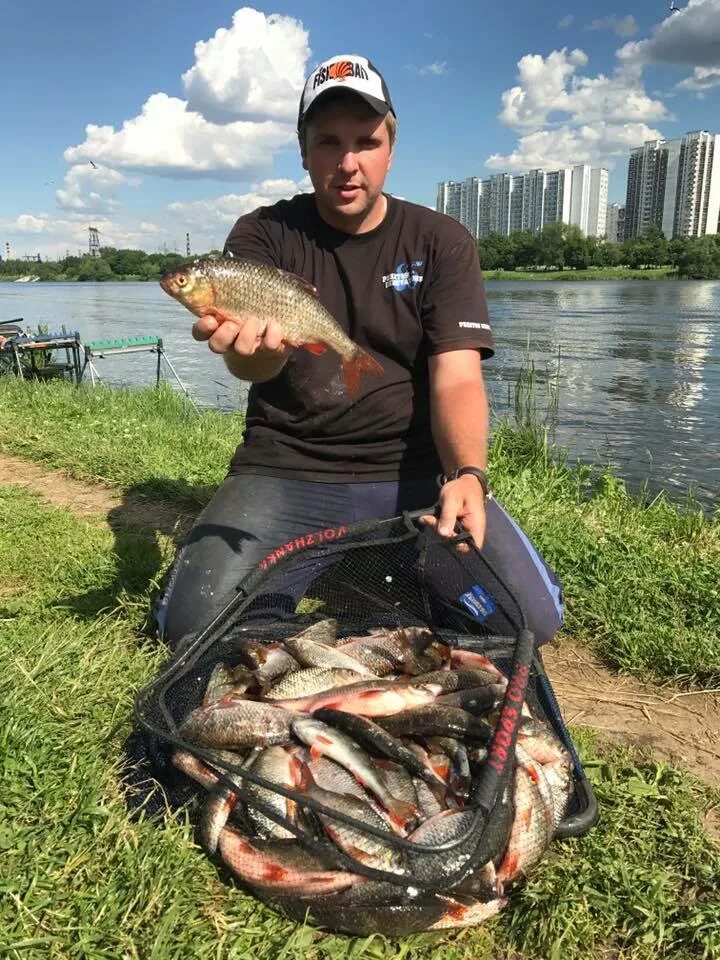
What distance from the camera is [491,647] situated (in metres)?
2.75

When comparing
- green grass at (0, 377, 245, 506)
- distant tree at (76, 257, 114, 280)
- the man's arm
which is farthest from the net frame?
distant tree at (76, 257, 114, 280)

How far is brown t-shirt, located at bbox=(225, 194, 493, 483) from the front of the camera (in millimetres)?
3268

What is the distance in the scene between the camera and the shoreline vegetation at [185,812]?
70.9 inches

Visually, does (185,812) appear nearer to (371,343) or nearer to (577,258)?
(371,343)

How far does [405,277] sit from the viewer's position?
3293 mm

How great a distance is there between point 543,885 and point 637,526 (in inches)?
117

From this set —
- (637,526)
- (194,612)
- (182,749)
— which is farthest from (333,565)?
(637,526)

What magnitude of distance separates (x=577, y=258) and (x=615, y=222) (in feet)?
149

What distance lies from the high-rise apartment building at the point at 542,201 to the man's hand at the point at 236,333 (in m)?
109

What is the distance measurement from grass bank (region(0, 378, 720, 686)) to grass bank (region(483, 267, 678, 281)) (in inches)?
2224

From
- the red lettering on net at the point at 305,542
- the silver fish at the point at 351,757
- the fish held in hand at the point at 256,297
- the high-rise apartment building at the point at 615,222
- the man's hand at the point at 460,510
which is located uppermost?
the high-rise apartment building at the point at 615,222

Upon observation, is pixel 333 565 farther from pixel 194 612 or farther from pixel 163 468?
pixel 163 468

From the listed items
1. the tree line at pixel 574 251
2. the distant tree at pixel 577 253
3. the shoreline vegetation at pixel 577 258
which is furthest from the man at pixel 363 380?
the distant tree at pixel 577 253

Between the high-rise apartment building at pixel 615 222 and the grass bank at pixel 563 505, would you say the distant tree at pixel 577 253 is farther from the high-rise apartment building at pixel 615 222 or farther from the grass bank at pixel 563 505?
the grass bank at pixel 563 505
